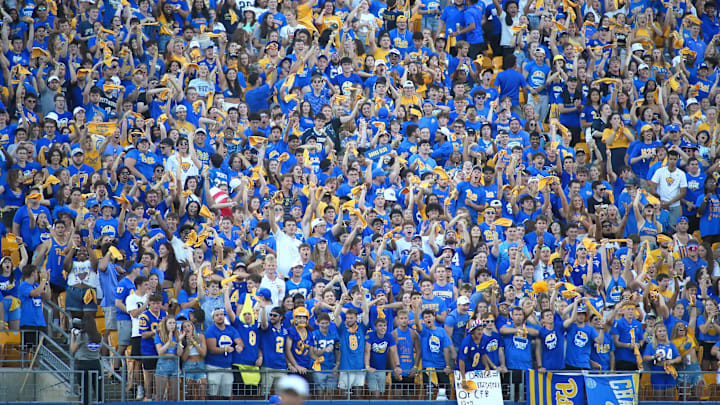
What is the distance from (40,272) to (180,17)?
6.81 m

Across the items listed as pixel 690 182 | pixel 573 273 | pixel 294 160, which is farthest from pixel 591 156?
pixel 294 160

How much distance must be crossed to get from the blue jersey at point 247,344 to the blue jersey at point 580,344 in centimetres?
419

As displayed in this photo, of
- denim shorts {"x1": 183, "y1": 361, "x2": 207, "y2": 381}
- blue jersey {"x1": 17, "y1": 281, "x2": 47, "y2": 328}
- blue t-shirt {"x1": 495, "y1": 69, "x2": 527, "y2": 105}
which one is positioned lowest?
denim shorts {"x1": 183, "y1": 361, "x2": 207, "y2": 381}

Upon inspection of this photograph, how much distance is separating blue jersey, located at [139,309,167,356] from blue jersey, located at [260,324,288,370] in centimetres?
134

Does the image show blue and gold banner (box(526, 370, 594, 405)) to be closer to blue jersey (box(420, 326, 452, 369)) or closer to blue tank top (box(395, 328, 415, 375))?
blue jersey (box(420, 326, 452, 369))

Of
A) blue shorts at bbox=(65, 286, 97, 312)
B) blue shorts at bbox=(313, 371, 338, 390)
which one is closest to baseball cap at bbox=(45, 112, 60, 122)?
blue shorts at bbox=(65, 286, 97, 312)

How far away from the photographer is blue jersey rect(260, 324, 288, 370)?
15438 millimetres

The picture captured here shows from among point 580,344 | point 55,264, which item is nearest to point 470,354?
point 580,344

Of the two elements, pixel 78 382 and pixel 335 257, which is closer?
pixel 78 382

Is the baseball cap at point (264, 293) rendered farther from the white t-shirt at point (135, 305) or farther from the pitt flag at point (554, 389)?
the pitt flag at point (554, 389)

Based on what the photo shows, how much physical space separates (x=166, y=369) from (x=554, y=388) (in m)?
4.95

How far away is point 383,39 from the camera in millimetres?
21375

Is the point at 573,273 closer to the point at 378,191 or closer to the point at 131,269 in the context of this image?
the point at 378,191

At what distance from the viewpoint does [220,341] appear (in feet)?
49.8
